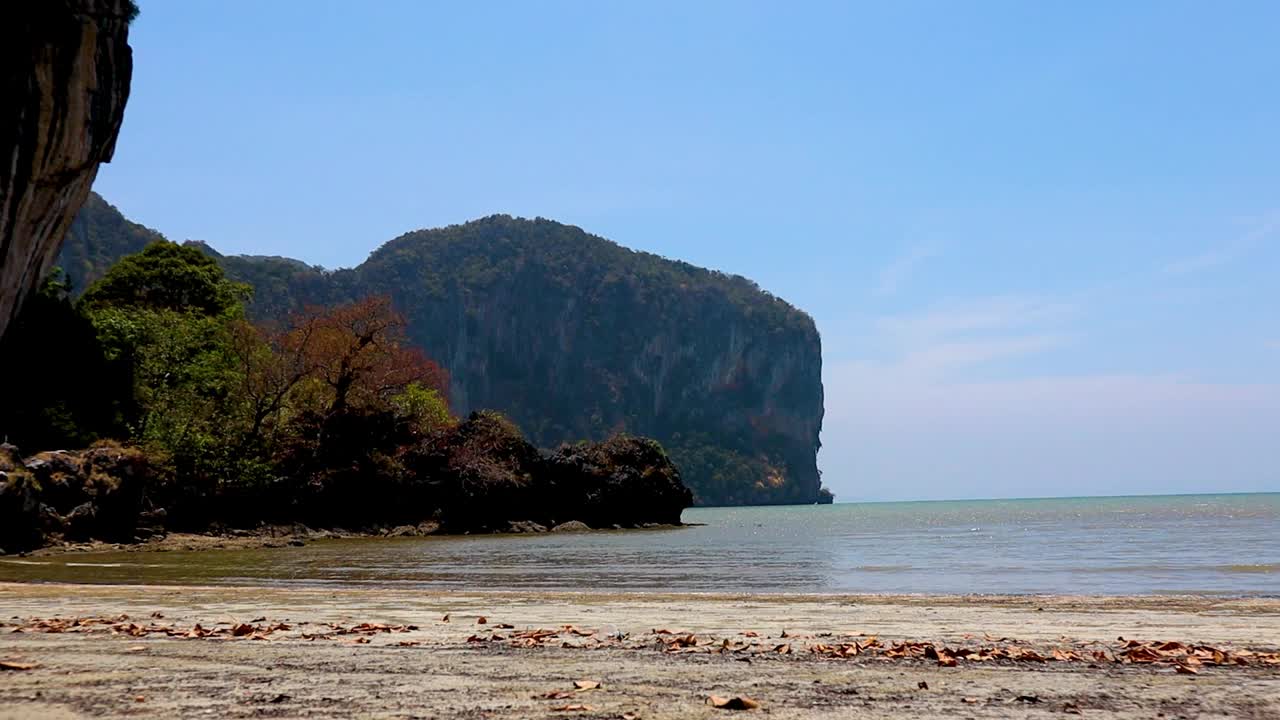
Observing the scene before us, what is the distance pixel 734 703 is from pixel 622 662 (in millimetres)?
1922

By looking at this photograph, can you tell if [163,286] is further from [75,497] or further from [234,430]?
[75,497]

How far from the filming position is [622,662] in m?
7.27

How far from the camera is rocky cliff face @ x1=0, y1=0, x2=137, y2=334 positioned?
14.5 meters

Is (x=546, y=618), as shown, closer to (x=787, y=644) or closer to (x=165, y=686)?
(x=787, y=644)

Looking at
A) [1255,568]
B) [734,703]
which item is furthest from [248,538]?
[734,703]

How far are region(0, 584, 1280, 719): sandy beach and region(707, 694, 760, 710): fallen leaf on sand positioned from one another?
0.06 meters

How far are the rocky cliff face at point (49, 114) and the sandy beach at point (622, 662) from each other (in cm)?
616

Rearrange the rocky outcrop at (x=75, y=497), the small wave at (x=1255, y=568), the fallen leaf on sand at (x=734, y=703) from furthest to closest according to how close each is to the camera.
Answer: the rocky outcrop at (x=75, y=497) → the small wave at (x=1255, y=568) → the fallen leaf on sand at (x=734, y=703)

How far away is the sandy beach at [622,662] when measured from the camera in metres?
5.55

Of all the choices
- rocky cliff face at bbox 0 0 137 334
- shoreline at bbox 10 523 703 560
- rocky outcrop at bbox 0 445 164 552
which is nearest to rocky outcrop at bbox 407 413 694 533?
shoreline at bbox 10 523 703 560

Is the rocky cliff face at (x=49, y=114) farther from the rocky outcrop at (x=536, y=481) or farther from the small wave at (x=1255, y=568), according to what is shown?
the rocky outcrop at (x=536, y=481)

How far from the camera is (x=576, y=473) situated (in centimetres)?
6450

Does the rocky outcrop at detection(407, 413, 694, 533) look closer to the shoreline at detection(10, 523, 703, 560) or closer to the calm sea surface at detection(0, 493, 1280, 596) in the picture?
the shoreline at detection(10, 523, 703, 560)

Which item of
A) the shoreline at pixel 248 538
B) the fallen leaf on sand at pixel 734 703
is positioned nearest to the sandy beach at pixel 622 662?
the fallen leaf on sand at pixel 734 703
